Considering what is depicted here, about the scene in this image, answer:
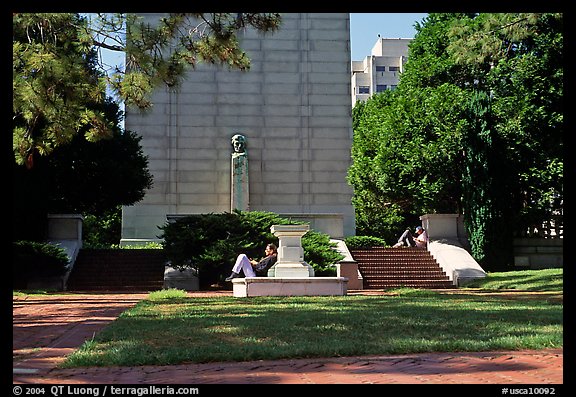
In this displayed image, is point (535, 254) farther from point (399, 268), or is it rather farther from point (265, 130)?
point (265, 130)

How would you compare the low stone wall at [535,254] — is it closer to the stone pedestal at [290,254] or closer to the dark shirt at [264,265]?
the dark shirt at [264,265]

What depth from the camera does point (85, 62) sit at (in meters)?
13.9

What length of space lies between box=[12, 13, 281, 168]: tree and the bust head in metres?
17.3

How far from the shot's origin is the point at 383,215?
42.3m

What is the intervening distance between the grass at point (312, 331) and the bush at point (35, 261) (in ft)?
32.2

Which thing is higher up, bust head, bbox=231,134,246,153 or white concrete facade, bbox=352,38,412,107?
white concrete facade, bbox=352,38,412,107

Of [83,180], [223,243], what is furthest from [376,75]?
[223,243]

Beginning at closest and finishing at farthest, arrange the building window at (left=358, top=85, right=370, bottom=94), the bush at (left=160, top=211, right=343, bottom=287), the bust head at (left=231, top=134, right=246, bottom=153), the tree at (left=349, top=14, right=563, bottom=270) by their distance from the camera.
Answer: the bush at (left=160, top=211, right=343, bottom=287)
the tree at (left=349, top=14, right=563, bottom=270)
the bust head at (left=231, top=134, right=246, bottom=153)
the building window at (left=358, top=85, right=370, bottom=94)

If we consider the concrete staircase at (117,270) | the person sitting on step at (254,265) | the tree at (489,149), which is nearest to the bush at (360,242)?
the tree at (489,149)

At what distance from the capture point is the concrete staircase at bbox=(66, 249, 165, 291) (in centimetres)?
2359

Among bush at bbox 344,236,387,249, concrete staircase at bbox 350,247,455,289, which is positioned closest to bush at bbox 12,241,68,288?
concrete staircase at bbox 350,247,455,289

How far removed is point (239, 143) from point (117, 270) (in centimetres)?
945

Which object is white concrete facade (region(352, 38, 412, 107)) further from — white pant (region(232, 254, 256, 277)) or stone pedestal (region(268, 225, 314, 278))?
stone pedestal (region(268, 225, 314, 278))

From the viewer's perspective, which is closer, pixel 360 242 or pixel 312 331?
pixel 312 331
